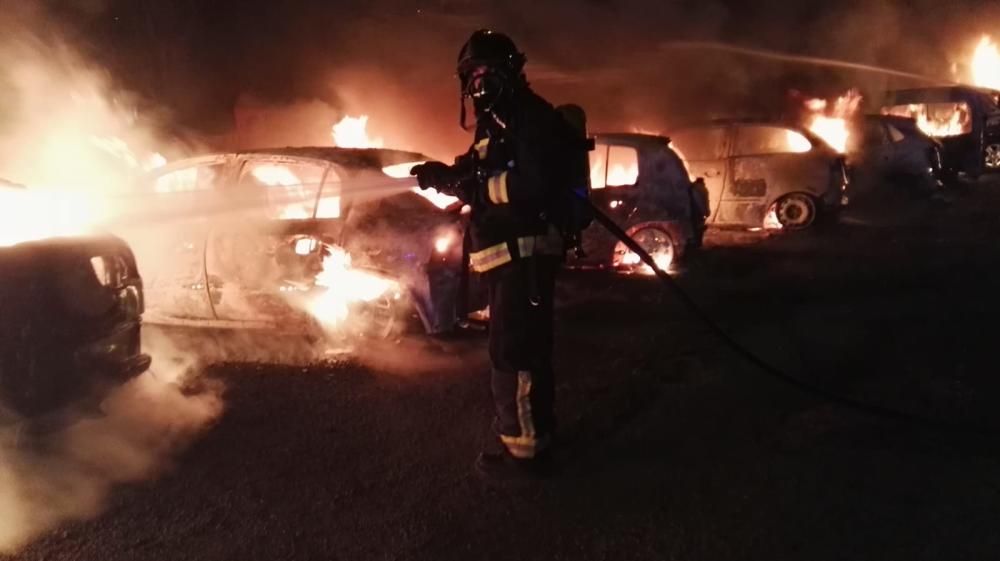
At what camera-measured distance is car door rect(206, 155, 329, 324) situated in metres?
5.77

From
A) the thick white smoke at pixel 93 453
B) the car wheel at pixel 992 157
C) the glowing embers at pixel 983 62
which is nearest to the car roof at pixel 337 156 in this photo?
the thick white smoke at pixel 93 453

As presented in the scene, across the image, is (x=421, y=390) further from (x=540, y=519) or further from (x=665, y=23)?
(x=665, y=23)

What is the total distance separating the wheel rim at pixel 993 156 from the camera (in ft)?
53.7

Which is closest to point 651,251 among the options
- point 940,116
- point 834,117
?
point 834,117

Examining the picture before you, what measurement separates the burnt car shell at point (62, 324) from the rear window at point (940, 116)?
14.5 m

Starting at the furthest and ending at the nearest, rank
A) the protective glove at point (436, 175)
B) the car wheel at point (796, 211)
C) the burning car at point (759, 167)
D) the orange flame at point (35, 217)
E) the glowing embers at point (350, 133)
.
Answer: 1. the car wheel at point (796, 211)
2. the burning car at point (759, 167)
3. the glowing embers at point (350, 133)
4. the orange flame at point (35, 217)
5. the protective glove at point (436, 175)

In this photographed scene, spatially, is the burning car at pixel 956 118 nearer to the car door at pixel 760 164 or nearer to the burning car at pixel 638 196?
the car door at pixel 760 164

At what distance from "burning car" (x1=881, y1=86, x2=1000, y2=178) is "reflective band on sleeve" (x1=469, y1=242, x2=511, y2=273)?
13.6 meters

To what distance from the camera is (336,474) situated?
389 cm

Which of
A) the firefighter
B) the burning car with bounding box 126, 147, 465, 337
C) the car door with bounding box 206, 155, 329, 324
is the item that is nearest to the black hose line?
the firefighter

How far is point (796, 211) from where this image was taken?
11.3 metres

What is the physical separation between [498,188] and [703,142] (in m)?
8.09

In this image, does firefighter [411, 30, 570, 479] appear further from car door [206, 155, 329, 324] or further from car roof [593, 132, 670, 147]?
car roof [593, 132, 670, 147]

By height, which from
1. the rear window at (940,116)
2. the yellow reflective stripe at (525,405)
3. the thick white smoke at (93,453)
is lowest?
the thick white smoke at (93,453)
